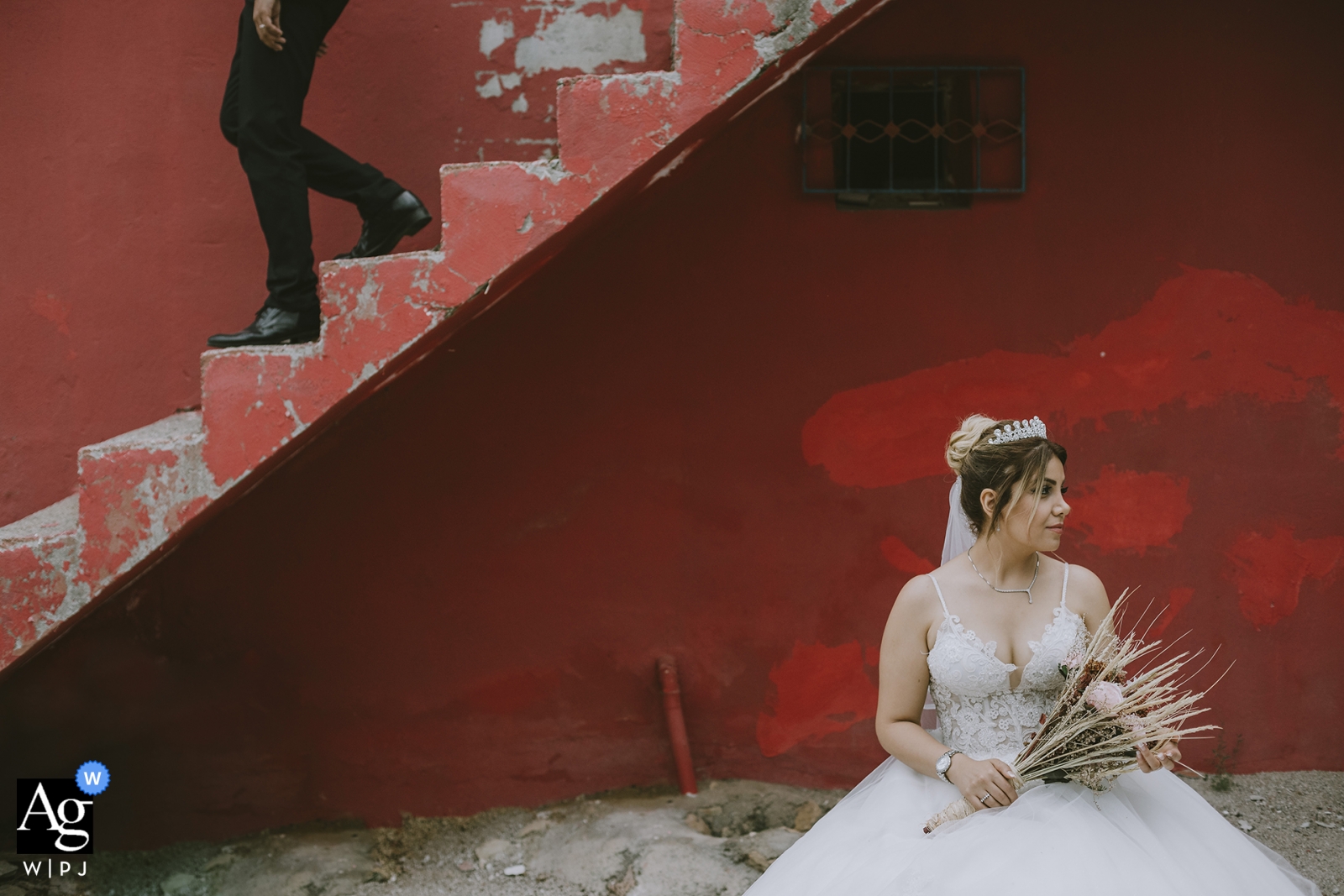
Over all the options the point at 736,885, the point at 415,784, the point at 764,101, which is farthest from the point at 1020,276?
the point at 415,784

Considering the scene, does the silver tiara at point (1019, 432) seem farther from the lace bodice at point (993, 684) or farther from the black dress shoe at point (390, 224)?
the black dress shoe at point (390, 224)

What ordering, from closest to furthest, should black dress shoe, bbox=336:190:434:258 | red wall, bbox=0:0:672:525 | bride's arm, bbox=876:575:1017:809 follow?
bride's arm, bbox=876:575:1017:809 → black dress shoe, bbox=336:190:434:258 → red wall, bbox=0:0:672:525

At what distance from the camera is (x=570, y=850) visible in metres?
4.26

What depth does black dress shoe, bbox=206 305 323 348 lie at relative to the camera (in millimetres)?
3135

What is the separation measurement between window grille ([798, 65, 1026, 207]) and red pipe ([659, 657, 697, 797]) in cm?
227

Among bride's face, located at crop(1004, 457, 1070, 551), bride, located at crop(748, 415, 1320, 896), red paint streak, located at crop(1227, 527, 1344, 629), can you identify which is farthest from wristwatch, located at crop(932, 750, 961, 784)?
red paint streak, located at crop(1227, 527, 1344, 629)

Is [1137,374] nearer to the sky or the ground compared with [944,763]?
nearer to the sky

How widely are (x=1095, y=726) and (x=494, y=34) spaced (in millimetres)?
3410

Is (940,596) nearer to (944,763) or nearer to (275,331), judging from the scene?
(944,763)

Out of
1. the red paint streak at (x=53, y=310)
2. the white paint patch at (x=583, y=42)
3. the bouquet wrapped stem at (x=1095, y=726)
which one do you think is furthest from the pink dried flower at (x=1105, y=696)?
the red paint streak at (x=53, y=310)

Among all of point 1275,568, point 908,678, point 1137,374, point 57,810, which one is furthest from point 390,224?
point 1275,568

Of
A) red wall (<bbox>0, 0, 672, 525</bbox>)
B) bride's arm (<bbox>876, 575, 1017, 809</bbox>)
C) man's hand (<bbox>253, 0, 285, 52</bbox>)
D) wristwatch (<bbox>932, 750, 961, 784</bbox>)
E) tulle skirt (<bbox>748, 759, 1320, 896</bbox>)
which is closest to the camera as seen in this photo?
tulle skirt (<bbox>748, 759, 1320, 896</bbox>)

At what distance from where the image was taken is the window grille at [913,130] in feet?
14.1

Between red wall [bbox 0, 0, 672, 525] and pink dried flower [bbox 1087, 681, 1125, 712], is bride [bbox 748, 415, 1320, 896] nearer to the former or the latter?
pink dried flower [bbox 1087, 681, 1125, 712]
